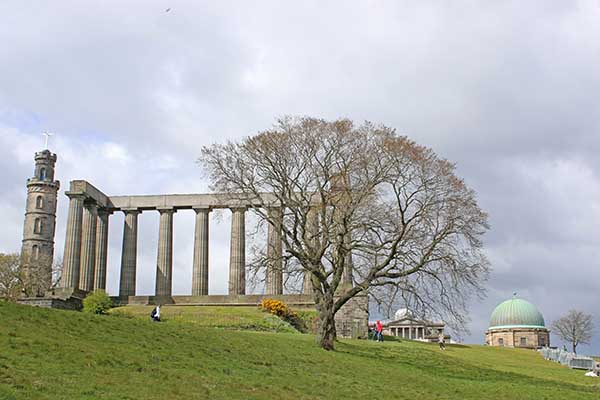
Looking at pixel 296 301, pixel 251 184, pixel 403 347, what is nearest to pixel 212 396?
pixel 251 184

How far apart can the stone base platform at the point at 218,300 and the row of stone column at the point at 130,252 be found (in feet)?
3.05

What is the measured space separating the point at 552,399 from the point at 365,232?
1429cm

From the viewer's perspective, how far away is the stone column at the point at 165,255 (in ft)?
244

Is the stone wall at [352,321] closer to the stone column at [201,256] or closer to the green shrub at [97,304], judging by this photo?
the stone column at [201,256]

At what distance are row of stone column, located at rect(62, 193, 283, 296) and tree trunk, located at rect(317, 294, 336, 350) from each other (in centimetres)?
2748

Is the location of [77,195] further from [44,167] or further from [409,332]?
[409,332]

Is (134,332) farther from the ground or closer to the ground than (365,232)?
closer to the ground

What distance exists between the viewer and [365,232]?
141 ft

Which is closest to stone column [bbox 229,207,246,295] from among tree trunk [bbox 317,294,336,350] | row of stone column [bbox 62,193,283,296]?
row of stone column [bbox 62,193,283,296]

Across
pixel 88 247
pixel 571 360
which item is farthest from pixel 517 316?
pixel 88 247

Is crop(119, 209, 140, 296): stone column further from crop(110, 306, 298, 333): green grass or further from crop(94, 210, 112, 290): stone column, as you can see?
crop(110, 306, 298, 333): green grass

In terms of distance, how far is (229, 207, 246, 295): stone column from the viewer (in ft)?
236

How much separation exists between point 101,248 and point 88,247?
2.47 m

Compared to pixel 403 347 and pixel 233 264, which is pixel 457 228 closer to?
pixel 403 347
